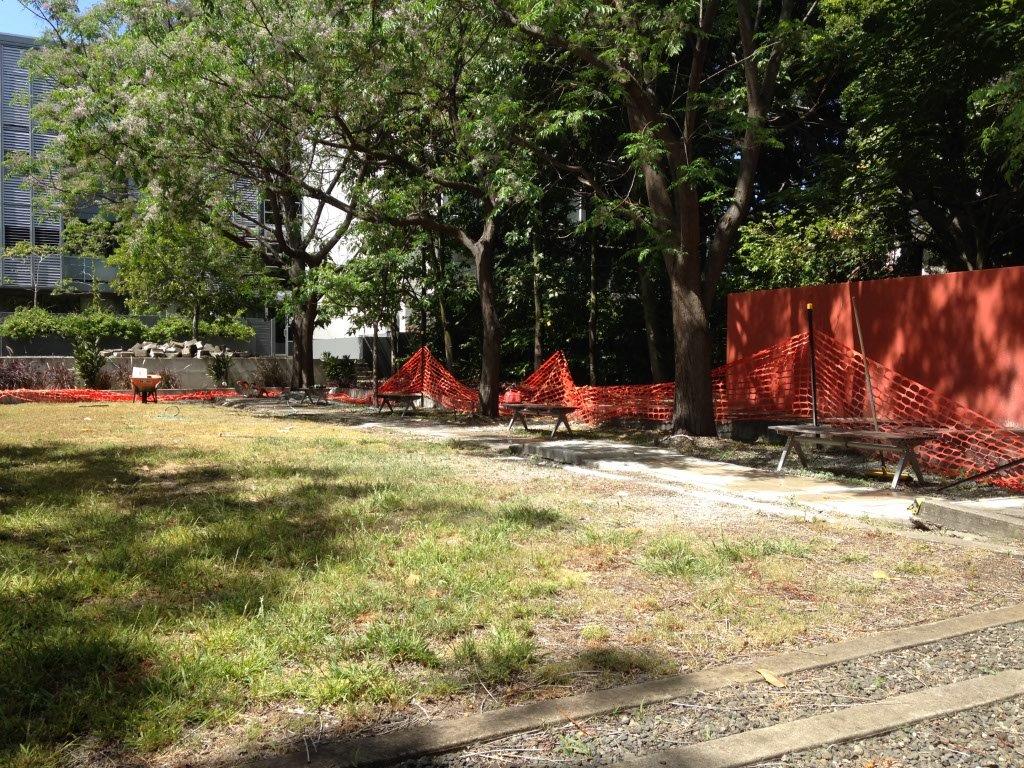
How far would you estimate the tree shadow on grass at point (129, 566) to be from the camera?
3.30 meters

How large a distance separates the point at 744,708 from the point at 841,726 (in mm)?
359

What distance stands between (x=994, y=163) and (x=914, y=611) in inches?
573

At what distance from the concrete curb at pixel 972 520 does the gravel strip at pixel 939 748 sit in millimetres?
3787

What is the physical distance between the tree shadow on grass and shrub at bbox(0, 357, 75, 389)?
74.4ft

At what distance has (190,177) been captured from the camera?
16.5 m

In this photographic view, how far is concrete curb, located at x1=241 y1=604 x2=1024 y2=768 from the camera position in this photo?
2.94 meters

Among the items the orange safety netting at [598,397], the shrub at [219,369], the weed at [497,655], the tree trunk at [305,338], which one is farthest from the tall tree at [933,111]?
the shrub at [219,369]

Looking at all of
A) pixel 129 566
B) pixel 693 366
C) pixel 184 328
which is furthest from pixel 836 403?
pixel 184 328

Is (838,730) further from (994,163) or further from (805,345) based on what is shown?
(994,163)

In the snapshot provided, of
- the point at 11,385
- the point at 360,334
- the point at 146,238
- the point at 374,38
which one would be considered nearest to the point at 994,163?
the point at 374,38

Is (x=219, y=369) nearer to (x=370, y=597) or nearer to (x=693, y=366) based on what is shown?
(x=693, y=366)

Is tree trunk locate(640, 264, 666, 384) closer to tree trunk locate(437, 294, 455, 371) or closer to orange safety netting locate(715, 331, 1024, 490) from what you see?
orange safety netting locate(715, 331, 1024, 490)

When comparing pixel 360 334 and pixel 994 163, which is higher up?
pixel 994 163

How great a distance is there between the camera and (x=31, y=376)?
97.9 ft
